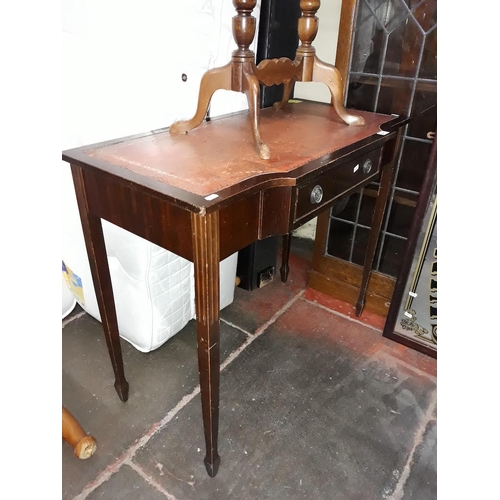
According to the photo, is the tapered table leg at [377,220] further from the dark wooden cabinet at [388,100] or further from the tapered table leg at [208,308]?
the tapered table leg at [208,308]

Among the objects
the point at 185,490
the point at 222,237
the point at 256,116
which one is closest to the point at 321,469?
the point at 185,490

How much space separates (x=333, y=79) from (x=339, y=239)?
777 mm

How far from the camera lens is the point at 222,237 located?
859 millimetres

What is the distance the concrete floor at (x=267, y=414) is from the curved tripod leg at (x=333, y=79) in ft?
2.83

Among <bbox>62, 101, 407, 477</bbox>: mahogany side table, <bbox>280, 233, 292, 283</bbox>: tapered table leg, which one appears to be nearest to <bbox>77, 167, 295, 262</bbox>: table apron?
<bbox>62, 101, 407, 477</bbox>: mahogany side table

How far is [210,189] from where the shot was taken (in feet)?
2.70

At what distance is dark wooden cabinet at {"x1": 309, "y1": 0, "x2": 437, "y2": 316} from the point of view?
4.69ft

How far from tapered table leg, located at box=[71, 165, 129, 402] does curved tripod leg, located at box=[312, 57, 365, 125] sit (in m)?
0.74

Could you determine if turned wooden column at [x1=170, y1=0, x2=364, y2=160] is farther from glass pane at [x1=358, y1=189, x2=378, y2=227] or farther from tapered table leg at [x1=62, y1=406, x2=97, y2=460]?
tapered table leg at [x1=62, y1=406, x2=97, y2=460]

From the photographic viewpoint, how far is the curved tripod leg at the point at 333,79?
1261mm

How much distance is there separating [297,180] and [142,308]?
32.2 inches

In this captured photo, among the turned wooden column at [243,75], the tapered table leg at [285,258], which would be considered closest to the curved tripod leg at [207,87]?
the turned wooden column at [243,75]
